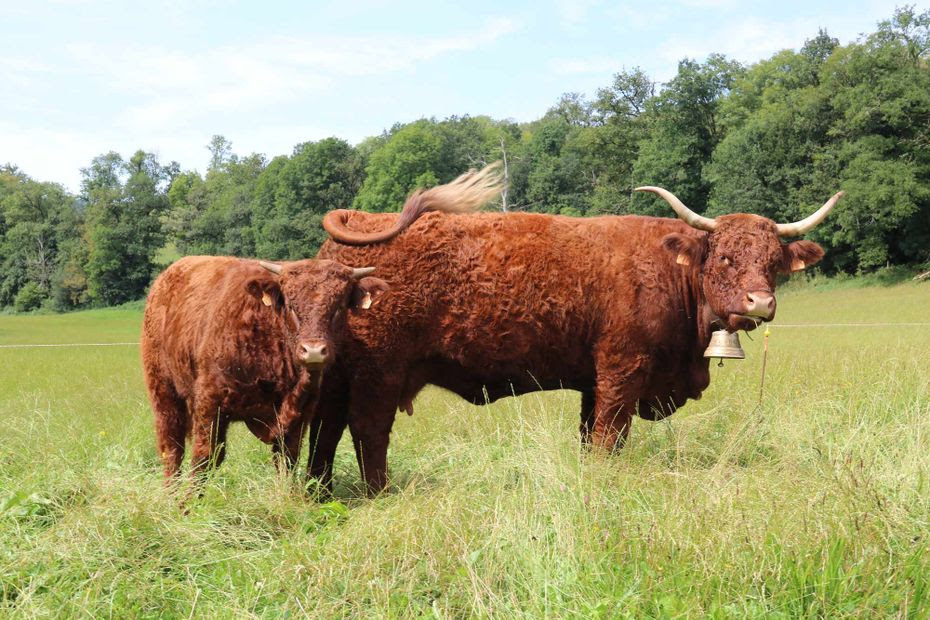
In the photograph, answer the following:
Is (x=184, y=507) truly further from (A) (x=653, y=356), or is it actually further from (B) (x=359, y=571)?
(A) (x=653, y=356)

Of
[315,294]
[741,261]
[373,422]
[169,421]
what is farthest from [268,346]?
[741,261]

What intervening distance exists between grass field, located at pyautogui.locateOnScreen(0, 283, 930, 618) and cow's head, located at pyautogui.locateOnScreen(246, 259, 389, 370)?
0.95 meters

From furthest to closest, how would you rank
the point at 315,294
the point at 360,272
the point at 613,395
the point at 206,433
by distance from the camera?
1. the point at 613,395
2. the point at 360,272
3. the point at 206,433
4. the point at 315,294

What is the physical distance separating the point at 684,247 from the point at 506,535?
2815 millimetres

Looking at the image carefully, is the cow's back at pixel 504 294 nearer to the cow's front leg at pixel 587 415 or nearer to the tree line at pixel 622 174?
the cow's front leg at pixel 587 415

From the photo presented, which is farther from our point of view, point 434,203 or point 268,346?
point 434,203

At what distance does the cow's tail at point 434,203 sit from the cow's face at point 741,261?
1.45m

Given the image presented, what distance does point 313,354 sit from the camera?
16.5 ft

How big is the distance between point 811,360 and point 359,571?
9.65 meters

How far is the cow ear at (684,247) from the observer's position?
19.5 ft

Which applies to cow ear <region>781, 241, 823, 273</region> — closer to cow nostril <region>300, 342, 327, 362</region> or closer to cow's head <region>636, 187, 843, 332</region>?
cow's head <region>636, 187, 843, 332</region>

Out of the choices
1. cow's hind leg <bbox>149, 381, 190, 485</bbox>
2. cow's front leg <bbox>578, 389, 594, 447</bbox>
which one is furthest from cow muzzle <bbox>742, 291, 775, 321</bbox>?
cow's hind leg <bbox>149, 381, 190, 485</bbox>

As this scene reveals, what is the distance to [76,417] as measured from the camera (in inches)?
339

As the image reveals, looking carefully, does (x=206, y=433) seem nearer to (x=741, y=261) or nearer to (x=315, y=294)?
(x=315, y=294)
